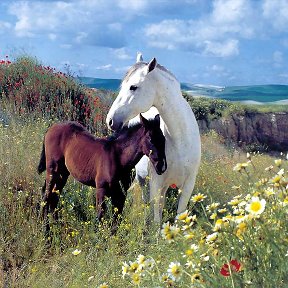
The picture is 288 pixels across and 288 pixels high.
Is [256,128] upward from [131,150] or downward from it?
downward

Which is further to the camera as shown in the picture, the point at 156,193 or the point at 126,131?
the point at 156,193

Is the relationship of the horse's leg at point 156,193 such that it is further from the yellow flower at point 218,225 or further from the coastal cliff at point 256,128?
the coastal cliff at point 256,128

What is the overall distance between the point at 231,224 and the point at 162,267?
1.07 meters

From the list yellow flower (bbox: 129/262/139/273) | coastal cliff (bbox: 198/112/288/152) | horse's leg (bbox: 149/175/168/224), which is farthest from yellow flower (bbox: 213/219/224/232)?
coastal cliff (bbox: 198/112/288/152)

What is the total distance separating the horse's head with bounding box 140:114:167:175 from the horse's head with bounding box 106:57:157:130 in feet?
0.89

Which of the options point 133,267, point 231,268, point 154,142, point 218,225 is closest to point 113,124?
point 154,142

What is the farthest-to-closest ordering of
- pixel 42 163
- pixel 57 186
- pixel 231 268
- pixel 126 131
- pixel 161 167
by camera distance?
pixel 42 163
pixel 57 186
pixel 126 131
pixel 161 167
pixel 231 268

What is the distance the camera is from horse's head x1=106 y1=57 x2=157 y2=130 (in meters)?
5.08

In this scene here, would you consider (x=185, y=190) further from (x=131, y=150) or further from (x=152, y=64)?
(x=152, y=64)

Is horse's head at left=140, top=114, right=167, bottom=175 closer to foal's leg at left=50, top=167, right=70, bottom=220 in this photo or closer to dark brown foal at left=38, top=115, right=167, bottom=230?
dark brown foal at left=38, top=115, right=167, bottom=230

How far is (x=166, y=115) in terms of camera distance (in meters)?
5.41

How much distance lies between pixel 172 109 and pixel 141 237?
1.22 m

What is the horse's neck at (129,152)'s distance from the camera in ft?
16.5

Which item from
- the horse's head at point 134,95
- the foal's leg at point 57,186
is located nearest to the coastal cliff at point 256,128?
the foal's leg at point 57,186
